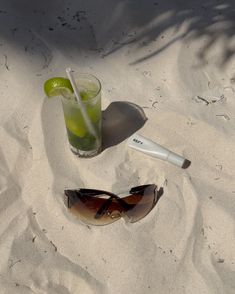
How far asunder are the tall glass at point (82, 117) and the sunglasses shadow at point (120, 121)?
0.10 metres

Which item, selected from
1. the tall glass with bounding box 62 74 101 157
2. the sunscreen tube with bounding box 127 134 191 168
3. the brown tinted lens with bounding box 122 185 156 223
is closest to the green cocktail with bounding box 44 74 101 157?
the tall glass with bounding box 62 74 101 157

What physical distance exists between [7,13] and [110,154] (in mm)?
975

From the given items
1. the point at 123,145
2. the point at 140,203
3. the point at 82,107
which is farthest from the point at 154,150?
the point at 82,107

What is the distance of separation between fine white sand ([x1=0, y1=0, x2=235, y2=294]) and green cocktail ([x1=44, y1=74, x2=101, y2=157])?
72mm

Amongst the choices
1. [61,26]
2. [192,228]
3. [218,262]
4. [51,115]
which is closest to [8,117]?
[51,115]

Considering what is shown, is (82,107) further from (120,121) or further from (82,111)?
(120,121)

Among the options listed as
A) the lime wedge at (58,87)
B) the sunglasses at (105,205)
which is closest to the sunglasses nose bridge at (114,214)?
the sunglasses at (105,205)

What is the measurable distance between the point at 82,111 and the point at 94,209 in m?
0.36

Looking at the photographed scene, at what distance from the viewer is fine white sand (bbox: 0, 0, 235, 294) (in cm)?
149

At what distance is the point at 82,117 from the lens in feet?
5.25

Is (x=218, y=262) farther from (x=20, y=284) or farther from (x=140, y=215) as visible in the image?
(x=20, y=284)

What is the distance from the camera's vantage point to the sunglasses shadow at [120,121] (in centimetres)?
185

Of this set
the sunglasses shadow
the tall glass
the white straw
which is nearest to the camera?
the white straw

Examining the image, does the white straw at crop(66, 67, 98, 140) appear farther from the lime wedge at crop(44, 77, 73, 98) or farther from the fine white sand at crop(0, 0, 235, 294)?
the fine white sand at crop(0, 0, 235, 294)
